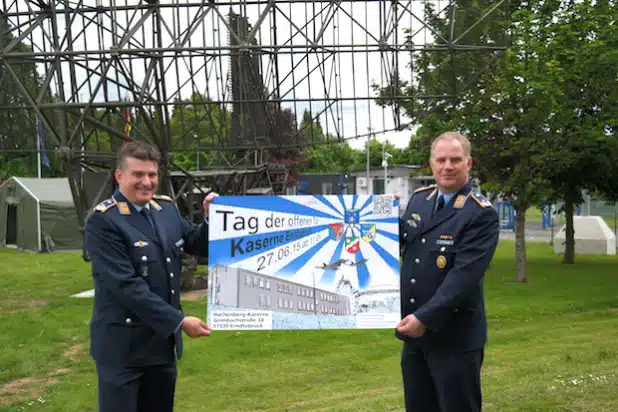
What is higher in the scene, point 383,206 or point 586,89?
point 586,89

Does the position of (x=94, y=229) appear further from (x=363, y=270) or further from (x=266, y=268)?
(x=363, y=270)

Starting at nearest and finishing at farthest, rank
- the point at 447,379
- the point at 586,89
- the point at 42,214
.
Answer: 1. the point at 447,379
2. the point at 586,89
3. the point at 42,214

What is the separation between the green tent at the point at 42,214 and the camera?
2969 centimetres

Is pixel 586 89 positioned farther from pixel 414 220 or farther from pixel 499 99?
pixel 414 220

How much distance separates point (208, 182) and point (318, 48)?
628 cm

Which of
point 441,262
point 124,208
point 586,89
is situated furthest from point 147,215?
point 586,89

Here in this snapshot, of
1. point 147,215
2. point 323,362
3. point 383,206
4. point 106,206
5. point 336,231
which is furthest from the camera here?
point 323,362

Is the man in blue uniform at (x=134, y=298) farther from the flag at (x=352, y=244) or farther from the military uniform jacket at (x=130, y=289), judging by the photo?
the flag at (x=352, y=244)

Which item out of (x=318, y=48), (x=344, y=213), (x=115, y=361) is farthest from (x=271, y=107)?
(x=115, y=361)

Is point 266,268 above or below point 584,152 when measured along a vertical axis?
below

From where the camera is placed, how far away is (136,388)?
449 centimetres

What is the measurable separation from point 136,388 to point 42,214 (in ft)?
89.8

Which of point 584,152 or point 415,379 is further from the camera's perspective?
point 584,152

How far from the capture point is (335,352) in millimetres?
11094
